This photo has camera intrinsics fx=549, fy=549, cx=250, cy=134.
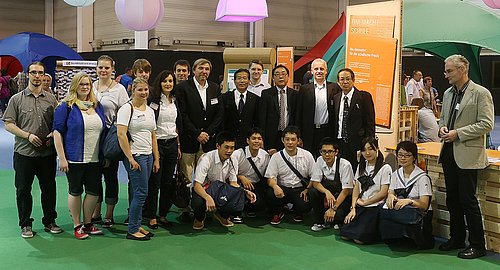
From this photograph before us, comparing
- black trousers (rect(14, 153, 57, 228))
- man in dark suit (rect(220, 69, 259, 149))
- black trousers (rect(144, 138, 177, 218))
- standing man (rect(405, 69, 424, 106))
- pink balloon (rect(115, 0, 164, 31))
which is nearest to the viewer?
black trousers (rect(14, 153, 57, 228))

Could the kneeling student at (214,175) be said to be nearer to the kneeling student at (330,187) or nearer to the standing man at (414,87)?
the kneeling student at (330,187)

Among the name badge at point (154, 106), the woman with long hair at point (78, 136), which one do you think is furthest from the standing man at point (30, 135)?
the name badge at point (154, 106)

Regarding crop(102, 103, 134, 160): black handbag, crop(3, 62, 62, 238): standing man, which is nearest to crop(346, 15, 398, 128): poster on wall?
crop(102, 103, 134, 160): black handbag

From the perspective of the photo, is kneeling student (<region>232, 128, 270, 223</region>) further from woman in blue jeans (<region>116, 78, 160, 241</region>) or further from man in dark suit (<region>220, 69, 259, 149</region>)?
woman in blue jeans (<region>116, 78, 160, 241</region>)

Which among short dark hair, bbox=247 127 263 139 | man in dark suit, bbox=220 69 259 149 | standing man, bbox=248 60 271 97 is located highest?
standing man, bbox=248 60 271 97

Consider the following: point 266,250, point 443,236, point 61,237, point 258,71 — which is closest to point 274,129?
point 258,71

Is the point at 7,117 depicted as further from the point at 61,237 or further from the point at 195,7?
the point at 195,7

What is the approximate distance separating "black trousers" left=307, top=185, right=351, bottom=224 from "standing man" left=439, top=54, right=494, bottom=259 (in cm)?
94

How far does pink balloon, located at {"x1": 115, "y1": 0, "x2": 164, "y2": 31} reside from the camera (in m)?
7.61

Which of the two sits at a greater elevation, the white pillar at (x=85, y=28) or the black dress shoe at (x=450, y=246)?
the white pillar at (x=85, y=28)

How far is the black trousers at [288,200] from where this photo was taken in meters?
4.93

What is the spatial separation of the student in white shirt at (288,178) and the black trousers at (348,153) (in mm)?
314

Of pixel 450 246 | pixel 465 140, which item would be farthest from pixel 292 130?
pixel 450 246

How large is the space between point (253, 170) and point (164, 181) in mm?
832
